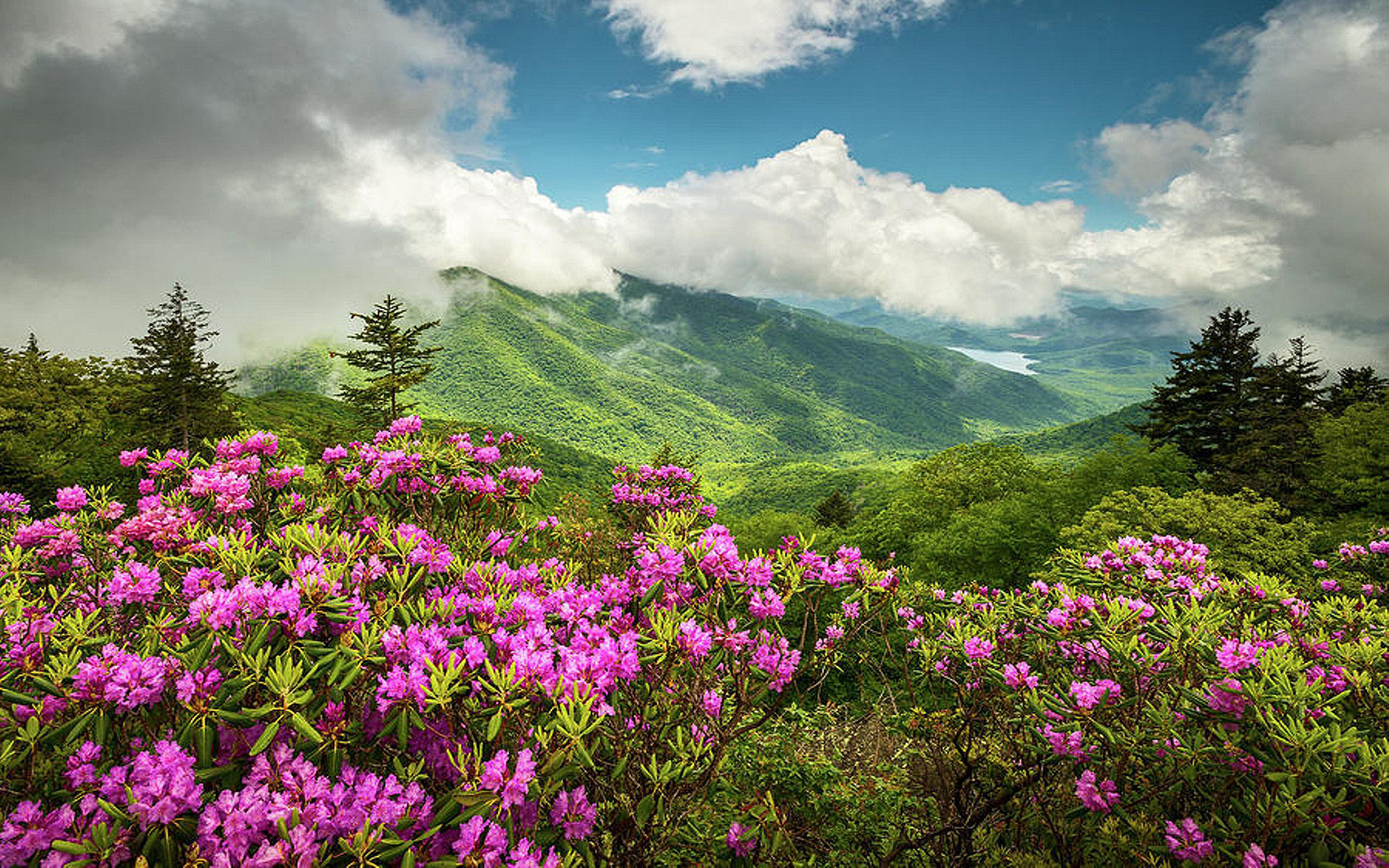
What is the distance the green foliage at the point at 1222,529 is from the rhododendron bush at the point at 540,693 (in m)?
12.7

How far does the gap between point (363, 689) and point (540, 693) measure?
0.82 meters

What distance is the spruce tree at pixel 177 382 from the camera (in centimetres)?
2697

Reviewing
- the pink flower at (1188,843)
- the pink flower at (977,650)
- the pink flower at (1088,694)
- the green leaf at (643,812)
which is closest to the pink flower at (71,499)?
the green leaf at (643,812)

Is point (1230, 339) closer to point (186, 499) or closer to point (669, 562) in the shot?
point (669, 562)

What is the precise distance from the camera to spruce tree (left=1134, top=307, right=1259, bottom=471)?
2794 centimetres

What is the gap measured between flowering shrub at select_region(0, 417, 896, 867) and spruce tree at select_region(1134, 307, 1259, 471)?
34156 mm

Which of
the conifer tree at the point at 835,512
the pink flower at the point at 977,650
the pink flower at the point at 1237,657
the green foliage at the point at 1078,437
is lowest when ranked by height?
the conifer tree at the point at 835,512

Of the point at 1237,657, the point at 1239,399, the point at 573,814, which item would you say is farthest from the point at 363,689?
the point at 1239,399

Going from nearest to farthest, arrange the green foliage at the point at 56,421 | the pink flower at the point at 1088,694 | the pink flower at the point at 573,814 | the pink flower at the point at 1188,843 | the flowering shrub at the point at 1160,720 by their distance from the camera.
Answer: the pink flower at the point at 573,814 → the flowering shrub at the point at 1160,720 → the pink flower at the point at 1188,843 → the pink flower at the point at 1088,694 → the green foliage at the point at 56,421

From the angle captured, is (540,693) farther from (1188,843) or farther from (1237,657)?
(1237,657)

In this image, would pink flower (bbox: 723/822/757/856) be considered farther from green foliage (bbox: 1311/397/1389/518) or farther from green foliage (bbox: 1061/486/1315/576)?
green foliage (bbox: 1311/397/1389/518)

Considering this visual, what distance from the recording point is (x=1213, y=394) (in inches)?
1151

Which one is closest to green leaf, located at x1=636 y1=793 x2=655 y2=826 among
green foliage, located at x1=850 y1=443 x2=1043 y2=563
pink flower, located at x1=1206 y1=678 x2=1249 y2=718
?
pink flower, located at x1=1206 y1=678 x2=1249 y2=718

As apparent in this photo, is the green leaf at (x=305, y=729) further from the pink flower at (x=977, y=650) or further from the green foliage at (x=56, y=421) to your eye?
the green foliage at (x=56, y=421)
